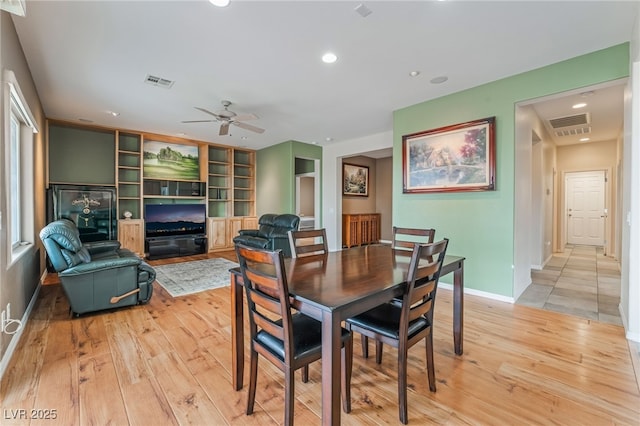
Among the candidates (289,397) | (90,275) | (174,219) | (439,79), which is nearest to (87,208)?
(174,219)

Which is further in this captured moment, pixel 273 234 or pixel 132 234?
pixel 132 234

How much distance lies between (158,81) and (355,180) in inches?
234

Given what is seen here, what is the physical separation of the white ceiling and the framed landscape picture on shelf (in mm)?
2250

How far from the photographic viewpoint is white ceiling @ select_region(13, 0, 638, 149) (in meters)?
2.28

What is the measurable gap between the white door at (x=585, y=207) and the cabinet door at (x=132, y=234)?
10603mm

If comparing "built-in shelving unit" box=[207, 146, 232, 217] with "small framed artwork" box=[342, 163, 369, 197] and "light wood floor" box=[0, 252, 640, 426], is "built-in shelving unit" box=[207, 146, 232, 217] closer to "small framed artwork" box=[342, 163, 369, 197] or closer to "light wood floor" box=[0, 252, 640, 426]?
"small framed artwork" box=[342, 163, 369, 197]

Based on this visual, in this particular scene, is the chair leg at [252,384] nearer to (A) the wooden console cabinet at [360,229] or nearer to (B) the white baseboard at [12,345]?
(B) the white baseboard at [12,345]

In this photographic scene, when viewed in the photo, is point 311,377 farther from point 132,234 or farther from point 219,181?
point 219,181

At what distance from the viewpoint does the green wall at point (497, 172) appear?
298 centimetres

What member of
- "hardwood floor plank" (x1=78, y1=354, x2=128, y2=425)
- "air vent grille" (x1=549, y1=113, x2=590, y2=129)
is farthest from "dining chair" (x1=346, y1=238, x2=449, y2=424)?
"air vent grille" (x1=549, y1=113, x2=590, y2=129)

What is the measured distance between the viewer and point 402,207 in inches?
177

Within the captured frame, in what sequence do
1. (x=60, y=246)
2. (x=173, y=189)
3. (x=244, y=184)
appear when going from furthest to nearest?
(x=244, y=184)
(x=173, y=189)
(x=60, y=246)

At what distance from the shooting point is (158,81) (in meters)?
3.58

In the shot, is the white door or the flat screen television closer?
the flat screen television
